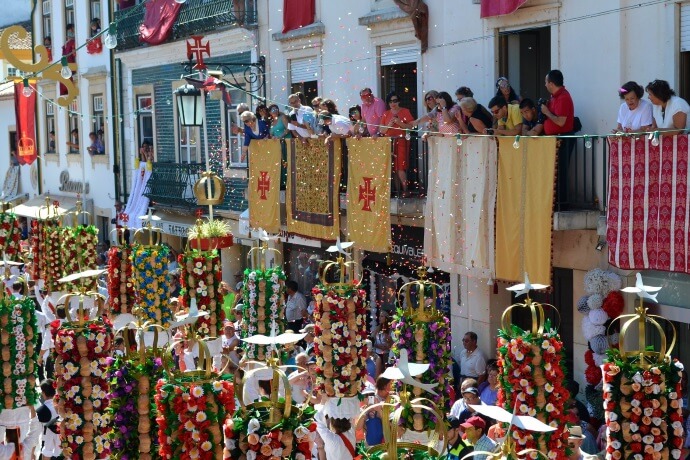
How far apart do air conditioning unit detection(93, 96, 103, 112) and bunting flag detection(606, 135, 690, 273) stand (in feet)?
56.8

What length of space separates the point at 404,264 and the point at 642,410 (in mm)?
7738

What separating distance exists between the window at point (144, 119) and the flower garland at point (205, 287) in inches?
438

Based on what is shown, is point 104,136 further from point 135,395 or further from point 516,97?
point 135,395

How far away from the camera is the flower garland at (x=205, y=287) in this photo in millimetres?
13820

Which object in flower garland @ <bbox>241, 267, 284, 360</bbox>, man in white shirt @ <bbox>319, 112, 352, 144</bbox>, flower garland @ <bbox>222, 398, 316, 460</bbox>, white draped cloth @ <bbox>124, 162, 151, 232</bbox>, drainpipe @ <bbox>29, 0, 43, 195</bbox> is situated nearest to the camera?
flower garland @ <bbox>222, 398, 316, 460</bbox>

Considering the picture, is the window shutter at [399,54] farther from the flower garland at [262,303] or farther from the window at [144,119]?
the window at [144,119]

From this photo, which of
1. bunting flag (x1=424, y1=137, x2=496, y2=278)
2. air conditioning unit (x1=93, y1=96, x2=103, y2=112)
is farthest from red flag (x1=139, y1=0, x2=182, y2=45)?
bunting flag (x1=424, y1=137, x2=496, y2=278)

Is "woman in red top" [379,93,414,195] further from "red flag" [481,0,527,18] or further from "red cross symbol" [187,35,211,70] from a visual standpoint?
"red cross symbol" [187,35,211,70]

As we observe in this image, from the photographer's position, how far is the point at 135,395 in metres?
9.66

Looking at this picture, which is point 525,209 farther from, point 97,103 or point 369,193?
point 97,103

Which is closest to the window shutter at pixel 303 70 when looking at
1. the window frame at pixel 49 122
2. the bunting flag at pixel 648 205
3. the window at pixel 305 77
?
the window at pixel 305 77

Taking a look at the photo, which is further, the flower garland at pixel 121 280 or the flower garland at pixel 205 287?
the flower garland at pixel 121 280

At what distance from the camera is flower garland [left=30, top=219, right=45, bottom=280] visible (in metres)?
18.1

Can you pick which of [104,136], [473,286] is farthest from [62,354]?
[104,136]
